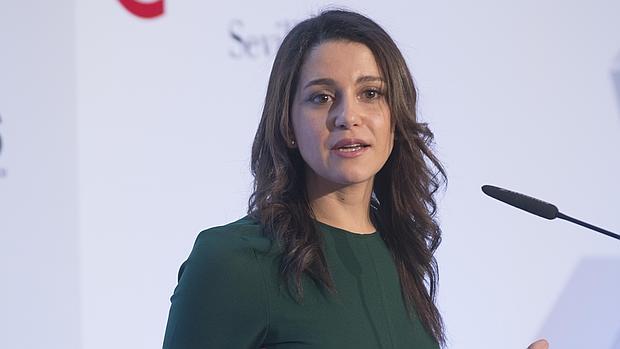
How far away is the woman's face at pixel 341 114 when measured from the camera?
1.27 metres

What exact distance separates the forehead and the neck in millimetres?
154

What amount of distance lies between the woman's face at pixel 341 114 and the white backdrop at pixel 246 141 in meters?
0.80

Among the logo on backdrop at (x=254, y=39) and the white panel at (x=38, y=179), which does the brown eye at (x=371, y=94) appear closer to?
the logo on backdrop at (x=254, y=39)

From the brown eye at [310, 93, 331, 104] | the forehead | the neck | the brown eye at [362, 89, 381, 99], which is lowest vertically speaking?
the neck

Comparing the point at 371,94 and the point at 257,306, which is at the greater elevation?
the point at 371,94

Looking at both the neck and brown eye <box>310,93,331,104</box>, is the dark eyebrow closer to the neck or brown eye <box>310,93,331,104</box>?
brown eye <box>310,93,331,104</box>

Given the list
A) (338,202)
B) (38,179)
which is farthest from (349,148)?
(38,179)

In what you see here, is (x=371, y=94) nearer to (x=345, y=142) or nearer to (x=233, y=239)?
(x=345, y=142)

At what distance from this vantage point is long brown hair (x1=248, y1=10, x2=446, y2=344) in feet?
4.13

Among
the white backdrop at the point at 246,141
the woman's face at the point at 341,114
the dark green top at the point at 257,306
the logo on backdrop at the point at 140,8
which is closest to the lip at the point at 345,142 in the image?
the woman's face at the point at 341,114

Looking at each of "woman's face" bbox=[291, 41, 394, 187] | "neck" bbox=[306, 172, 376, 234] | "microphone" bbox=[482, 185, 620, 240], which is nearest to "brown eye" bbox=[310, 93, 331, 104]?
"woman's face" bbox=[291, 41, 394, 187]

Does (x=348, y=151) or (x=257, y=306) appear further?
(x=348, y=151)

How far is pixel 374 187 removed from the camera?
1489mm

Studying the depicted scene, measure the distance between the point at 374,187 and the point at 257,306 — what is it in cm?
39
